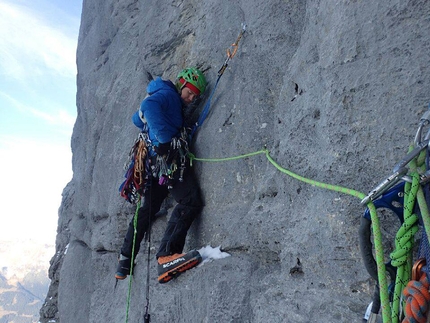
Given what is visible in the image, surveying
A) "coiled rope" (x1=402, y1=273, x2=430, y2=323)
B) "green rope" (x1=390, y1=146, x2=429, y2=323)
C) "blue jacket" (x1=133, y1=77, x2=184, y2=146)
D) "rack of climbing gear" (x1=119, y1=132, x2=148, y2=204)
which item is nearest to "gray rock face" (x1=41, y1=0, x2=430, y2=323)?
"blue jacket" (x1=133, y1=77, x2=184, y2=146)

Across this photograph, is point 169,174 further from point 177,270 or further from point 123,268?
point 123,268

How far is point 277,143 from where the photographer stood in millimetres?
3049

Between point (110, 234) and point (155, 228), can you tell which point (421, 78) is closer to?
point (155, 228)

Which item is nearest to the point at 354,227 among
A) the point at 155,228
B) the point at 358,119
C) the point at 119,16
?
the point at 358,119

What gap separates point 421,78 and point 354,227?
84 cm

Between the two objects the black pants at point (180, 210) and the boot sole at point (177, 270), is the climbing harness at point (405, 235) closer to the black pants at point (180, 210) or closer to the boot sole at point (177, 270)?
the boot sole at point (177, 270)

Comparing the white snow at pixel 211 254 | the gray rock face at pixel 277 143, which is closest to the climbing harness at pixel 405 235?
the gray rock face at pixel 277 143

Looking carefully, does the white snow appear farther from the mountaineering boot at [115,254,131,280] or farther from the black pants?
the mountaineering boot at [115,254,131,280]

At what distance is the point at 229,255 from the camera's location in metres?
3.29

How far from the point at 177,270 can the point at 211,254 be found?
0.36 meters

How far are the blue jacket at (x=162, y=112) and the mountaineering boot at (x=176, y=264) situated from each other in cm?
113

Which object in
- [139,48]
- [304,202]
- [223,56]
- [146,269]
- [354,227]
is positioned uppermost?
[139,48]

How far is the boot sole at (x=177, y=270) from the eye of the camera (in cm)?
350

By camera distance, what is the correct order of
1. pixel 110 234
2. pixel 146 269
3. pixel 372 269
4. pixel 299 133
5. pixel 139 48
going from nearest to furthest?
pixel 372 269 < pixel 299 133 < pixel 146 269 < pixel 110 234 < pixel 139 48
